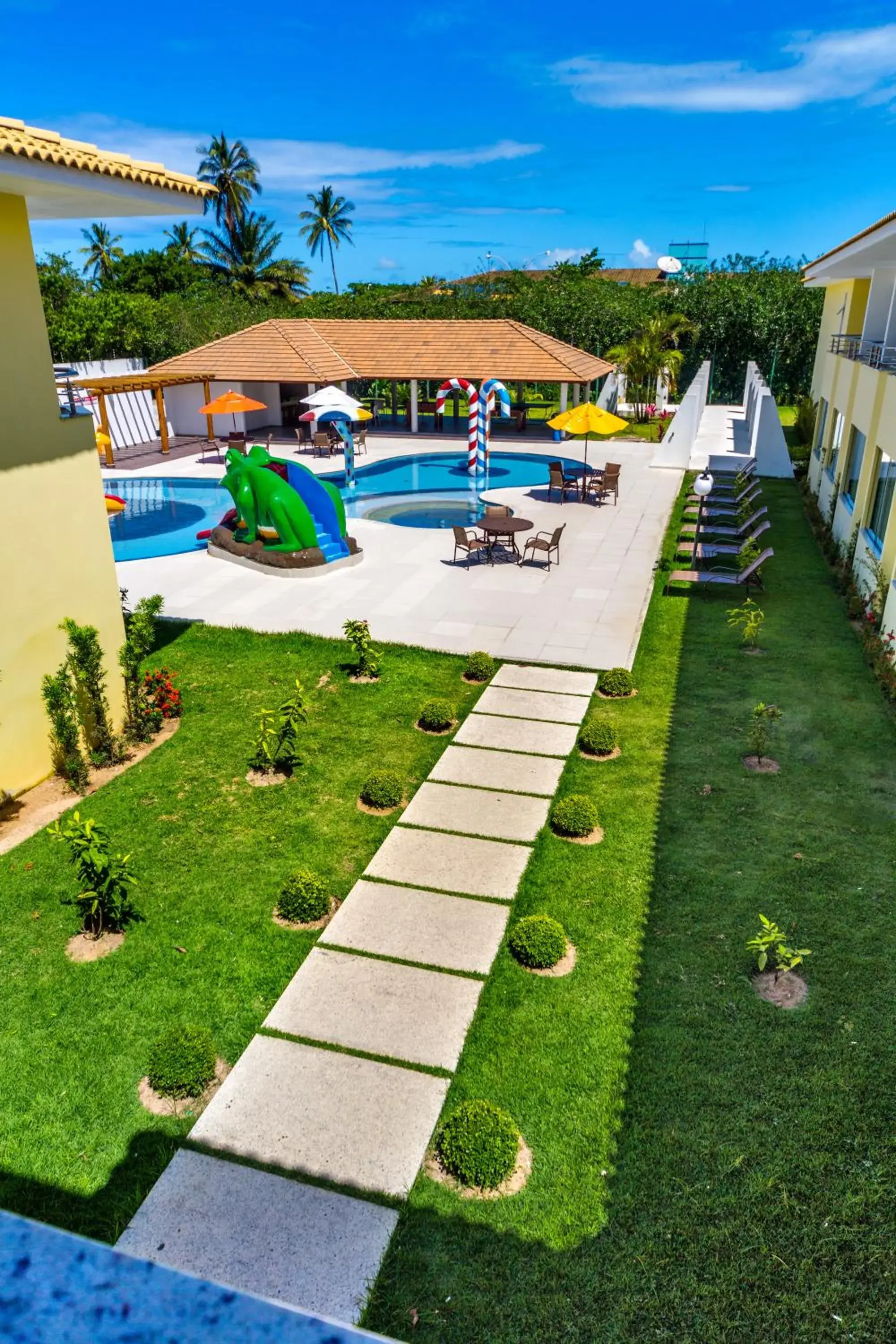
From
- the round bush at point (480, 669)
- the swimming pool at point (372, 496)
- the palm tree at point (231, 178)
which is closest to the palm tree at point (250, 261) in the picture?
the palm tree at point (231, 178)

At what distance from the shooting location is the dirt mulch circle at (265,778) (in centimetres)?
1014

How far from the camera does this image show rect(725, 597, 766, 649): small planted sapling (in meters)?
13.9

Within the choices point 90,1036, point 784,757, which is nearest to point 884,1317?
point 90,1036

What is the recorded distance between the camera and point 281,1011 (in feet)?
22.2

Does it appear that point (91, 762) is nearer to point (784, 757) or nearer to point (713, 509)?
point (784, 757)

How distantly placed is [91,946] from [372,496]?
20900mm

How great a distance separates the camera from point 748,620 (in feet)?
45.9

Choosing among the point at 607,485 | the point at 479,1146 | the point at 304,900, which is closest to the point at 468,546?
the point at 607,485

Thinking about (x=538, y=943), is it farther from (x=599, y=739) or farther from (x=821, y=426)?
(x=821, y=426)

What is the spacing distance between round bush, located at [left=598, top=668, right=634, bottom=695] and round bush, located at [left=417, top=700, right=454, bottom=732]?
241 centimetres

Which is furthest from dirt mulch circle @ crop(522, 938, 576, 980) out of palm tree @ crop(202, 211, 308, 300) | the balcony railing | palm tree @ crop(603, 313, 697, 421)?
palm tree @ crop(202, 211, 308, 300)

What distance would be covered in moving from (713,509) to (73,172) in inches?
670

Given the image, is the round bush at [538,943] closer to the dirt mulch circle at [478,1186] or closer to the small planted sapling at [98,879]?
the dirt mulch circle at [478,1186]

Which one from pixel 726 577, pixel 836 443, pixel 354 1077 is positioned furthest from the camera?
pixel 836 443
